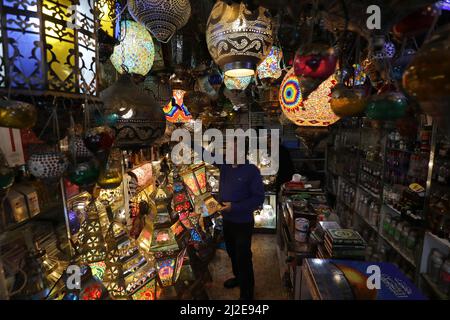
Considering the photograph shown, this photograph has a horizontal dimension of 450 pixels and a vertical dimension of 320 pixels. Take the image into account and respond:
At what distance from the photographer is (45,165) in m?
0.74

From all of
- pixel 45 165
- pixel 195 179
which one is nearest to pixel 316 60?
pixel 45 165

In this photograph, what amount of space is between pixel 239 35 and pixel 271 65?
77 cm

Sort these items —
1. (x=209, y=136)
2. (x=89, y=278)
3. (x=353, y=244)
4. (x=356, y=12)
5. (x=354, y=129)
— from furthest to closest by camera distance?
(x=354, y=129)
(x=209, y=136)
(x=353, y=244)
(x=89, y=278)
(x=356, y=12)

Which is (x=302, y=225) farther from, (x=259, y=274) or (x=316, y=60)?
(x=316, y=60)

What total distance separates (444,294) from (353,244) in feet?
4.49

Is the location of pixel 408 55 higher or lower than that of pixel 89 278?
higher

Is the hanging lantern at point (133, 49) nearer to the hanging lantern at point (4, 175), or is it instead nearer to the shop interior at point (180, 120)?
the shop interior at point (180, 120)

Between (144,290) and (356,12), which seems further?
(144,290)

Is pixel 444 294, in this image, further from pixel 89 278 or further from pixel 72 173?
pixel 72 173

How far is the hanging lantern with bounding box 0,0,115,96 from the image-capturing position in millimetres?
628

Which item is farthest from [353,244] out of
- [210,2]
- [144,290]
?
[210,2]

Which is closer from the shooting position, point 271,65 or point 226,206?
point 271,65

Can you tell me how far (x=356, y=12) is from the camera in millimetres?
719

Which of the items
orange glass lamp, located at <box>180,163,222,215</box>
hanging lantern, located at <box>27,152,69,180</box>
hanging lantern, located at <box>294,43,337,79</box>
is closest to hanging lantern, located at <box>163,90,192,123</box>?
orange glass lamp, located at <box>180,163,222,215</box>
